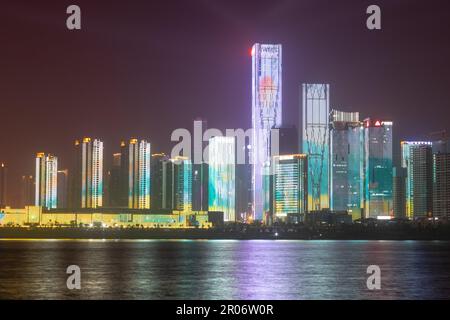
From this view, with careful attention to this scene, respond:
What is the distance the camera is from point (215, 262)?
9688 centimetres

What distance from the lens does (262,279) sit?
70.6 metres

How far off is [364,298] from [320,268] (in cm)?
3032

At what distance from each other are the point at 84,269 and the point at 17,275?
8971 millimetres
